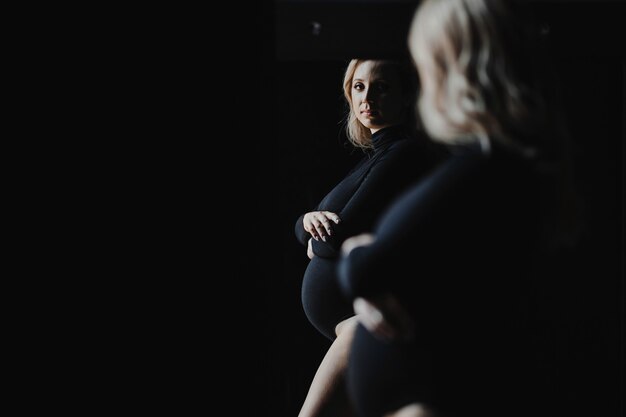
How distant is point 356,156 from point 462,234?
70.9 inches

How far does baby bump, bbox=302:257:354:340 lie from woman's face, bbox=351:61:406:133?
1.67ft

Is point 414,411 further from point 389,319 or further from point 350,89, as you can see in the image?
point 350,89

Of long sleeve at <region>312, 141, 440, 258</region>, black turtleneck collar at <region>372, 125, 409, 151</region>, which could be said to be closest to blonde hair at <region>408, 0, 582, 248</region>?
long sleeve at <region>312, 141, 440, 258</region>

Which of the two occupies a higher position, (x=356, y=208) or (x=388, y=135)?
(x=388, y=135)

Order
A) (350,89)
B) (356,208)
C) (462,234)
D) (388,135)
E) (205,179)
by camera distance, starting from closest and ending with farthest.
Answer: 1. (462,234)
2. (205,179)
3. (356,208)
4. (388,135)
5. (350,89)

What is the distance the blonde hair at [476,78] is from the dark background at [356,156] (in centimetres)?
61

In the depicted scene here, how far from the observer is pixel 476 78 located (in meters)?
1.25

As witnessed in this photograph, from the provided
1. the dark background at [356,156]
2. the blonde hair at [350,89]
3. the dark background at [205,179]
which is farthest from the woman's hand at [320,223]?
the blonde hair at [350,89]

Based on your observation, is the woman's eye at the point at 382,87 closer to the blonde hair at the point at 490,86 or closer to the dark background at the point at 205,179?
the dark background at the point at 205,179

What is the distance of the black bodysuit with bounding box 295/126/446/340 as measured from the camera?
2.12m

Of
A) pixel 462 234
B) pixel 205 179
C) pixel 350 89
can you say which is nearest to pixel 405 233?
pixel 462 234

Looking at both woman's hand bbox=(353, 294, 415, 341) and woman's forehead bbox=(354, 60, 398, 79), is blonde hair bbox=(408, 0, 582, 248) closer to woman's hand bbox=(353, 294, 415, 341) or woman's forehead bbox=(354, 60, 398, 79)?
woman's hand bbox=(353, 294, 415, 341)

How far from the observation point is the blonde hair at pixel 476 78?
1229 mm

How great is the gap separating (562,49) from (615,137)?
733mm
